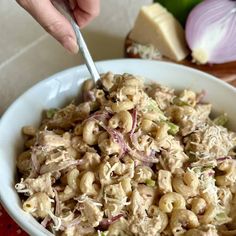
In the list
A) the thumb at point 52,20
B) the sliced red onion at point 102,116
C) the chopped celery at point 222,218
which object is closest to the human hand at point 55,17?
the thumb at point 52,20

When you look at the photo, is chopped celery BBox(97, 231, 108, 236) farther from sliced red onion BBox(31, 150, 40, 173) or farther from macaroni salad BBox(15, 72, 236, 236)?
sliced red onion BBox(31, 150, 40, 173)

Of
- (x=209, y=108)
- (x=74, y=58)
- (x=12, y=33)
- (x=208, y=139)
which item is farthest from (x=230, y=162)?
(x=12, y=33)

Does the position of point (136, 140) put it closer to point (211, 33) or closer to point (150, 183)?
point (150, 183)

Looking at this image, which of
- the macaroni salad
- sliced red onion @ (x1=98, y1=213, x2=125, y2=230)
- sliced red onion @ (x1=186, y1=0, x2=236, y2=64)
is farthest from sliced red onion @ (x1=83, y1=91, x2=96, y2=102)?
sliced red onion @ (x1=186, y1=0, x2=236, y2=64)

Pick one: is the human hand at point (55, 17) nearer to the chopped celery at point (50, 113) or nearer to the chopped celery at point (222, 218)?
the chopped celery at point (50, 113)

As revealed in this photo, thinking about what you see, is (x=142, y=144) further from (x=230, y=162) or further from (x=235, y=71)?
(x=235, y=71)

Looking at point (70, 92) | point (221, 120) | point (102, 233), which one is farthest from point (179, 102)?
point (102, 233)
